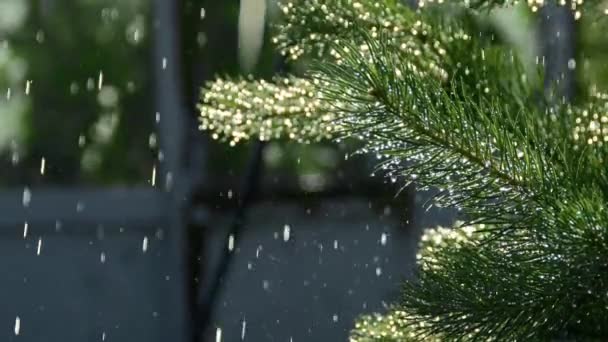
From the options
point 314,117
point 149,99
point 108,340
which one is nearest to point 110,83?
point 149,99

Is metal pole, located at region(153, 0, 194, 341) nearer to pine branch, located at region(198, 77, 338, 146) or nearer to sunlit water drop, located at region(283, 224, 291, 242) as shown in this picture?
sunlit water drop, located at region(283, 224, 291, 242)

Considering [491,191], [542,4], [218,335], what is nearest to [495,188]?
[491,191]

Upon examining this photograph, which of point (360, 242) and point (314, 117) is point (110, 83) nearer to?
point (360, 242)

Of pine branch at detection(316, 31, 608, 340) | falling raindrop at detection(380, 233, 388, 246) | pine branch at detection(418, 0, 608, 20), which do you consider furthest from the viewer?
falling raindrop at detection(380, 233, 388, 246)

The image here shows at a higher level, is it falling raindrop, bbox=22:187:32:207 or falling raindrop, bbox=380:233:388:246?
falling raindrop, bbox=22:187:32:207

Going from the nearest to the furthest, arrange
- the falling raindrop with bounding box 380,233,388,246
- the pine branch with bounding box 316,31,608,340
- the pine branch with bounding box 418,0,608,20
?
1. the pine branch with bounding box 316,31,608,340
2. the pine branch with bounding box 418,0,608,20
3. the falling raindrop with bounding box 380,233,388,246

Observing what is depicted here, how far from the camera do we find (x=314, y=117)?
71cm

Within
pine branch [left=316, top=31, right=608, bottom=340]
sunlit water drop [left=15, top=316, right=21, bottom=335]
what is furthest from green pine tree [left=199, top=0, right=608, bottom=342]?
sunlit water drop [left=15, top=316, right=21, bottom=335]

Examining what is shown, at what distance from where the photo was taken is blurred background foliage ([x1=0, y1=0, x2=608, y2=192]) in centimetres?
221

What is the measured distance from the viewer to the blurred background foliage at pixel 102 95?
7.26 feet

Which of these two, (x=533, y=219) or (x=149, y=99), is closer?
(x=533, y=219)

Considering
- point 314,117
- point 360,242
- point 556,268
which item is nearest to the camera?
point 556,268

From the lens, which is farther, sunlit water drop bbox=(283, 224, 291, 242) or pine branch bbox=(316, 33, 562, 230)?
sunlit water drop bbox=(283, 224, 291, 242)

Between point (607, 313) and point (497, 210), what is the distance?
8cm
